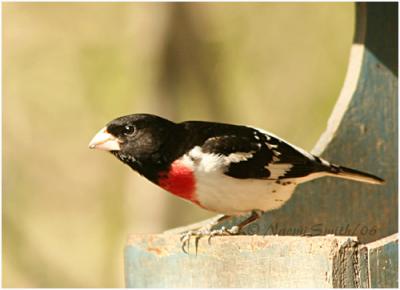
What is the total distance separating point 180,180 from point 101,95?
397 cm

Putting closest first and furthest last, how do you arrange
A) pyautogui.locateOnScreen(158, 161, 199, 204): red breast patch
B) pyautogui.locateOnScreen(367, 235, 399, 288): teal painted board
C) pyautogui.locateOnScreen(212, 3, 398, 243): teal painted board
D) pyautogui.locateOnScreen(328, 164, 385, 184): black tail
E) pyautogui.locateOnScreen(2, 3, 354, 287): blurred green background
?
1. pyautogui.locateOnScreen(367, 235, 399, 288): teal painted board
2. pyautogui.locateOnScreen(158, 161, 199, 204): red breast patch
3. pyautogui.locateOnScreen(328, 164, 385, 184): black tail
4. pyautogui.locateOnScreen(212, 3, 398, 243): teal painted board
5. pyautogui.locateOnScreen(2, 3, 354, 287): blurred green background

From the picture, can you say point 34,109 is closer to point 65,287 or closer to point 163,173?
point 65,287

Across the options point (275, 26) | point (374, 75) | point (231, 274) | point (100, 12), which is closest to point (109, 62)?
point (100, 12)

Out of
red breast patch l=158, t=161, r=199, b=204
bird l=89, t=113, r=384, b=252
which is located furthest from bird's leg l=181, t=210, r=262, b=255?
red breast patch l=158, t=161, r=199, b=204

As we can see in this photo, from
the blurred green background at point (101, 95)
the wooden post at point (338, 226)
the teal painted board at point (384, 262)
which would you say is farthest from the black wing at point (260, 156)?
the blurred green background at point (101, 95)

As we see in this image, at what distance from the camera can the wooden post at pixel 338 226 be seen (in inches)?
120

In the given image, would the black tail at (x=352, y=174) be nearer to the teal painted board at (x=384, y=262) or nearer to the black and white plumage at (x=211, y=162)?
the black and white plumage at (x=211, y=162)

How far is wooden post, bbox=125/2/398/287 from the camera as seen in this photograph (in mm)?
3039

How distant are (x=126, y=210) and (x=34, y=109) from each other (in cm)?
174

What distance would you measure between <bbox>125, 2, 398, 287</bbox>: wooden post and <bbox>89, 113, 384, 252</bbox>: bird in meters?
0.17

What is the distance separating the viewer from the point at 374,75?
177 inches

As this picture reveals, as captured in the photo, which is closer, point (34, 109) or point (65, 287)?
point (65, 287)

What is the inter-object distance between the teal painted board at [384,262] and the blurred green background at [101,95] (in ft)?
12.6

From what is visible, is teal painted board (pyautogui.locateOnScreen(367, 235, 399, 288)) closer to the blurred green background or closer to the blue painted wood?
→ the blue painted wood
